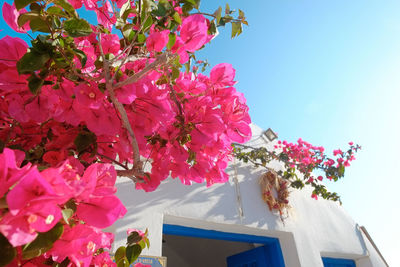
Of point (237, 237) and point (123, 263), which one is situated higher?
point (237, 237)

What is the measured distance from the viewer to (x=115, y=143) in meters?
0.74

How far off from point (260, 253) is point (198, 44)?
9.21ft

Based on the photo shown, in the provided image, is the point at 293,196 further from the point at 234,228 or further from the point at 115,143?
the point at 115,143

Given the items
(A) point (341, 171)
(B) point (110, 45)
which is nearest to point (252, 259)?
(A) point (341, 171)

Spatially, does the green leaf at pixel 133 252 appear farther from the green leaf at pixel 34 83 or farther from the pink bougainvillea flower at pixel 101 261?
the green leaf at pixel 34 83

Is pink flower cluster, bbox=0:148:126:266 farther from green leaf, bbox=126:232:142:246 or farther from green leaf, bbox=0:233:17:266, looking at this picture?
green leaf, bbox=126:232:142:246

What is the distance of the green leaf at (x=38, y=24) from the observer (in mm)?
439

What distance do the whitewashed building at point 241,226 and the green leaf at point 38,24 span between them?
4.89 ft

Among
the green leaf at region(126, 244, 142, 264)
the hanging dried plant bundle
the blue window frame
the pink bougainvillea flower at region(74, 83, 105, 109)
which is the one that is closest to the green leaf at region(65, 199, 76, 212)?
the pink bougainvillea flower at region(74, 83, 105, 109)

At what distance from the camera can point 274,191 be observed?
308 cm

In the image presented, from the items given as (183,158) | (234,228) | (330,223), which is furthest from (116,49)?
(330,223)

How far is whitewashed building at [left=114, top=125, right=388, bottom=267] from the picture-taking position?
1941mm

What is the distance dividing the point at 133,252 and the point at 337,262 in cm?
384

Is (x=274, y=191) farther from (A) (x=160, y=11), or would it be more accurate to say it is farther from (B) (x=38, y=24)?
(B) (x=38, y=24)
